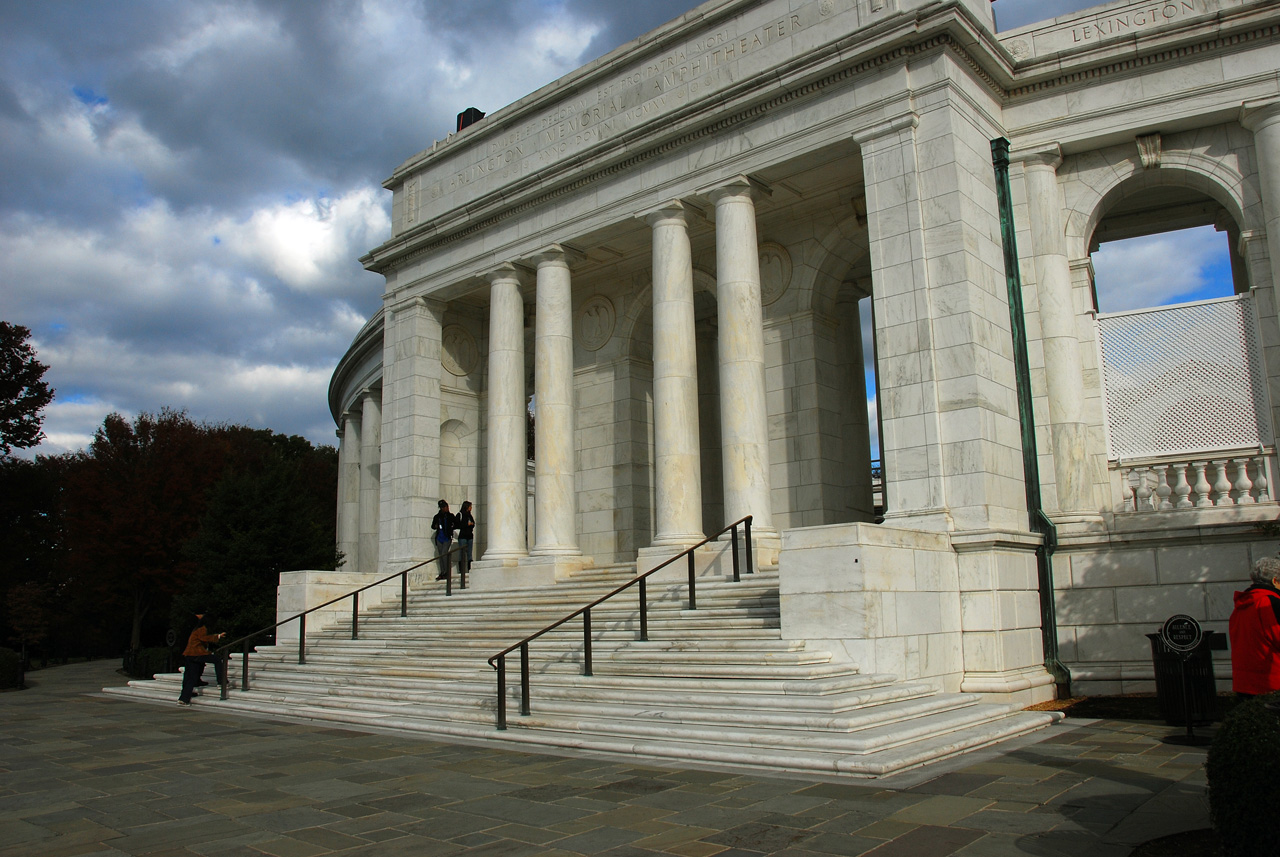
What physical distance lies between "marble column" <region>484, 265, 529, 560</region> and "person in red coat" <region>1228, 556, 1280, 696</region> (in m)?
15.7

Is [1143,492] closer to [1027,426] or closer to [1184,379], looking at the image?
[1184,379]

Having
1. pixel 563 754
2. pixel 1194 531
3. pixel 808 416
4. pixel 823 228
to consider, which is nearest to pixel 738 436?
pixel 808 416

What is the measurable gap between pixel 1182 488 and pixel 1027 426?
259 centimetres

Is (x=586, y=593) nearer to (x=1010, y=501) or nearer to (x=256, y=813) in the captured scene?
(x=1010, y=501)

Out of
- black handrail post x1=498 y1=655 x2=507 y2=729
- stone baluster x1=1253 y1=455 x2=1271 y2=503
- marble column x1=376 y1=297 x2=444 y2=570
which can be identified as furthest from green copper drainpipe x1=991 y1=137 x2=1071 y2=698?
marble column x1=376 y1=297 x2=444 y2=570

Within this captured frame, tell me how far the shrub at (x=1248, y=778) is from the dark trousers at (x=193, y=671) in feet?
53.3

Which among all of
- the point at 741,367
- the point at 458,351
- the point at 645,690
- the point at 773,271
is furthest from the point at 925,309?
the point at 458,351

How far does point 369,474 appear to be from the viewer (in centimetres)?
3331

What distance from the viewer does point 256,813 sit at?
7.55m

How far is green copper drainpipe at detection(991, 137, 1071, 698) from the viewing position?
15.1 meters

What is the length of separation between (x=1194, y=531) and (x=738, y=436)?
7.34 meters

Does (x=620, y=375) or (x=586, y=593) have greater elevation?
(x=620, y=375)

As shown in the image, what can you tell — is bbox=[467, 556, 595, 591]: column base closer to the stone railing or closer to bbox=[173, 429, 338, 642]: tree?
bbox=[173, 429, 338, 642]: tree

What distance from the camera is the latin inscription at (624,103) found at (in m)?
18.8
